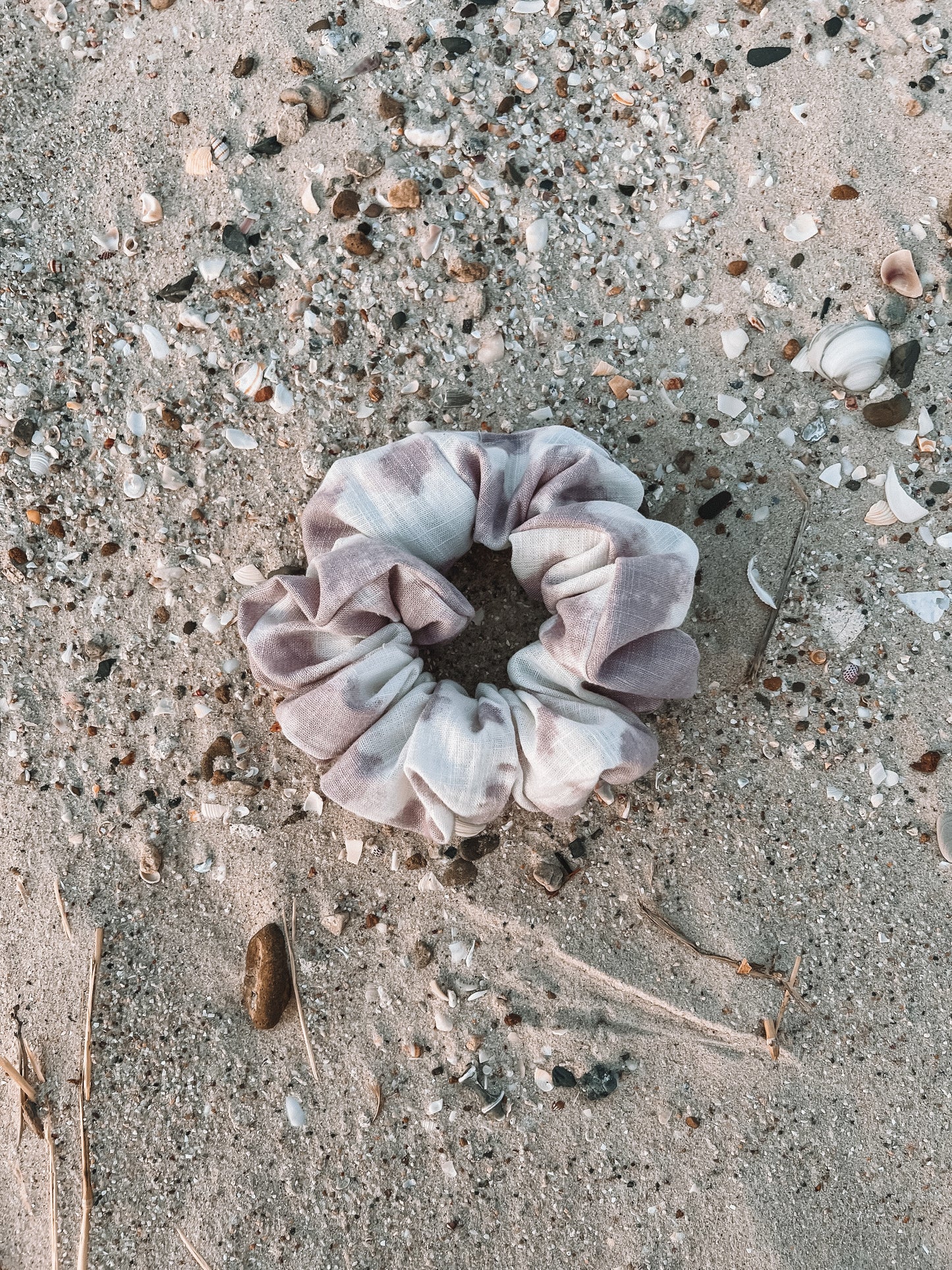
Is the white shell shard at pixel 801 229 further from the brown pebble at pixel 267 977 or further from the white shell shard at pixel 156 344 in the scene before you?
the brown pebble at pixel 267 977

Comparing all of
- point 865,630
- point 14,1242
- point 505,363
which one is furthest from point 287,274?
point 14,1242

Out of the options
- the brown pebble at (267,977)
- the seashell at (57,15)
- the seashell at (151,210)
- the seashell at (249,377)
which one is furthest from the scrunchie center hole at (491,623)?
the seashell at (57,15)

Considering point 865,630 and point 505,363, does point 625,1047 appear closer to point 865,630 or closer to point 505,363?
point 865,630

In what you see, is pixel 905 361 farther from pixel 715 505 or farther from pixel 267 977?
pixel 267 977

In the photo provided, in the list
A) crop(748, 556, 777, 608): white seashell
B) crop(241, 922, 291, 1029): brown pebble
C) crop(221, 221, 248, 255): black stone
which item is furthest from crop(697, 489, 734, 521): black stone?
crop(241, 922, 291, 1029): brown pebble

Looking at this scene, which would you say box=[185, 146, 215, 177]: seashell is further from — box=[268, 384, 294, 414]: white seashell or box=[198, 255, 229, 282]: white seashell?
box=[268, 384, 294, 414]: white seashell

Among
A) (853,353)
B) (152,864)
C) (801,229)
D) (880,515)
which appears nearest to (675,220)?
(801,229)

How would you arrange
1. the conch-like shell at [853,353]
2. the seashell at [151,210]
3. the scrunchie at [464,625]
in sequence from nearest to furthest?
the scrunchie at [464,625], the conch-like shell at [853,353], the seashell at [151,210]
